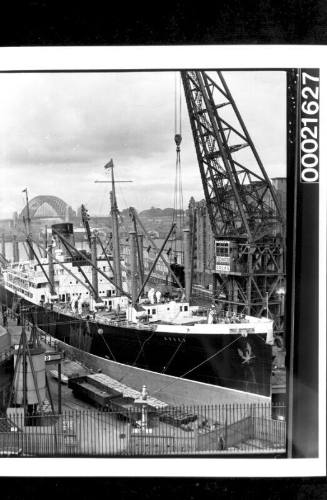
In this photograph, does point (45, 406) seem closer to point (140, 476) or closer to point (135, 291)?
point (140, 476)

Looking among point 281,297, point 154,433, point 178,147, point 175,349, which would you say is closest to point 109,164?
point 178,147

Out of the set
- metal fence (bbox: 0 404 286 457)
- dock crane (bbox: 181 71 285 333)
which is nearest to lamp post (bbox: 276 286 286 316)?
dock crane (bbox: 181 71 285 333)

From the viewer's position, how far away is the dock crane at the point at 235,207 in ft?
11.6

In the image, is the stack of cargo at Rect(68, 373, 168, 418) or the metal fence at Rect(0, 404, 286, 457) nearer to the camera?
the metal fence at Rect(0, 404, 286, 457)

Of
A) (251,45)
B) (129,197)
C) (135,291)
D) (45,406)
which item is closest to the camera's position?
(251,45)

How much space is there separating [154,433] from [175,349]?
993 millimetres

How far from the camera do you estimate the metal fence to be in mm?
3385

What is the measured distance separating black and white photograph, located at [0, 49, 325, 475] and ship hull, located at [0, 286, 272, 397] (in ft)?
0.05

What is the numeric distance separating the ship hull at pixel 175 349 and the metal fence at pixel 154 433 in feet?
0.83

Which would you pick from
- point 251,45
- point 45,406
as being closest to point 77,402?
point 45,406

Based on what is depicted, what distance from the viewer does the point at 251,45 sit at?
3.10 metres

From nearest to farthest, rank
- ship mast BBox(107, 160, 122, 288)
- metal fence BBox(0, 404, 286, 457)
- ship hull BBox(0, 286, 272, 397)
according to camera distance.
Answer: metal fence BBox(0, 404, 286, 457) → ship hull BBox(0, 286, 272, 397) → ship mast BBox(107, 160, 122, 288)

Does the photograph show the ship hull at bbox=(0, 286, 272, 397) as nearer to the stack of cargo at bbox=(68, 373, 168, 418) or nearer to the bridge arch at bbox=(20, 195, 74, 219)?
the stack of cargo at bbox=(68, 373, 168, 418)
